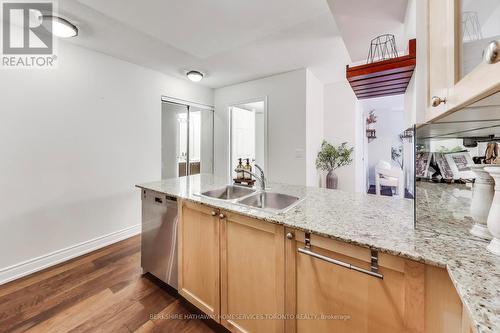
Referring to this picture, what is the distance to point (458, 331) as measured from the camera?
27.3 inches

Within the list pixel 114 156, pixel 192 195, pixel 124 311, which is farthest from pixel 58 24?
pixel 124 311

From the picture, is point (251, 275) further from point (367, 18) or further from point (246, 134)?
point (246, 134)

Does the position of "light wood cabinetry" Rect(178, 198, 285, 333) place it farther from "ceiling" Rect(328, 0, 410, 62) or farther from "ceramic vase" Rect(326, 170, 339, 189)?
"ceramic vase" Rect(326, 170, 339, 189)

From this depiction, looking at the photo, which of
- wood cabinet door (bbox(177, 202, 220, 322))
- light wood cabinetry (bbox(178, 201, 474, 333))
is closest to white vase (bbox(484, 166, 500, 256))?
light wood cabinetry (bbox(178, 201, 474, 333))

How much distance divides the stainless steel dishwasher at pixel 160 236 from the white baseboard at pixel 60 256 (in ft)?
3.62

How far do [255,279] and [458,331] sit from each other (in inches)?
33.7

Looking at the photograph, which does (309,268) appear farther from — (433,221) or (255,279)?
(433,221)

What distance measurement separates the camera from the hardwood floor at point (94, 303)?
4.96ft

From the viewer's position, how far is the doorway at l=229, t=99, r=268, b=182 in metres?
4.43

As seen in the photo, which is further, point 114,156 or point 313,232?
point 114,156

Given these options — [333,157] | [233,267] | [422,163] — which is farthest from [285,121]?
[233,267]

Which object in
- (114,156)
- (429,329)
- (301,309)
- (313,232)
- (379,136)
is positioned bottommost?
(301,309)

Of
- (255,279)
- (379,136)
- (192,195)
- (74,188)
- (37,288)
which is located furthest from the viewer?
(379,136)

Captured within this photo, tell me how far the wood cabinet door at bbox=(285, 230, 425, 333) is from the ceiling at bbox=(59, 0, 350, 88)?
199 cm
